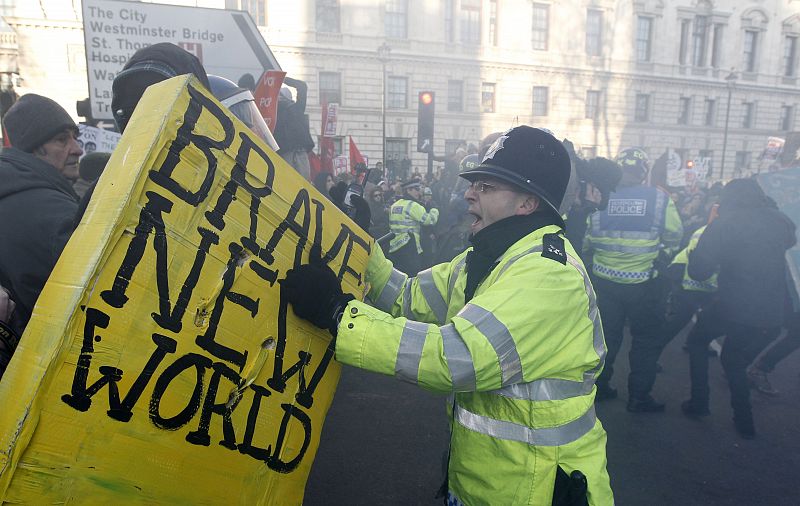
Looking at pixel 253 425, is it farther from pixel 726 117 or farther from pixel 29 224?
pixel 726 117

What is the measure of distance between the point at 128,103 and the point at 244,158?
73cm

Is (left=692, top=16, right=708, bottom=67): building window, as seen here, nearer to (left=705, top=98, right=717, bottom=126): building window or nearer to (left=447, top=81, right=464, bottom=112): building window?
(left=705, top=98, right=717, bottom=126): building window

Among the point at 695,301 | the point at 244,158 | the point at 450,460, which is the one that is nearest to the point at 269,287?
the point at 244,158

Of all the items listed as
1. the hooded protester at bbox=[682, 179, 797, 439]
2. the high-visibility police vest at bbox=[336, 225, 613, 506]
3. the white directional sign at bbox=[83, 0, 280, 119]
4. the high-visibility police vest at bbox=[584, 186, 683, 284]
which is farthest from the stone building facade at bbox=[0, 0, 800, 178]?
the high-visibility police vest at bbox=[336, 225, 613, 506]

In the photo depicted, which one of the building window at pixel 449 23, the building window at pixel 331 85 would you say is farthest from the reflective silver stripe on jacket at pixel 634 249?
the building window at pixel 449 23

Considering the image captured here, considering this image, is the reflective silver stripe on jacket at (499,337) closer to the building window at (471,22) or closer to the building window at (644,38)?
the building window at (471,22)

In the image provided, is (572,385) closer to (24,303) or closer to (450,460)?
(450,460)

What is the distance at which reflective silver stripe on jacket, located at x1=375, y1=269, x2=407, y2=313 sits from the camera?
6.53ft

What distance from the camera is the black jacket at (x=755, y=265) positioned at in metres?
4.06

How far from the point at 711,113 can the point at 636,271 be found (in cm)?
3860

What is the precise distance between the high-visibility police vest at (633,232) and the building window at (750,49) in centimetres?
4068

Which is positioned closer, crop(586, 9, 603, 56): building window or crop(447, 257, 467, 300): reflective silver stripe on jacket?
crop(447, 257, 467, 300): reflective silver stripe on jacket

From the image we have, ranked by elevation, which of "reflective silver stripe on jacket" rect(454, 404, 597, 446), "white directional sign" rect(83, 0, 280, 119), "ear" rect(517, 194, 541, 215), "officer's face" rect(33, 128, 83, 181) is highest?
"white directional sign" rect(83, 0, 280, 119)

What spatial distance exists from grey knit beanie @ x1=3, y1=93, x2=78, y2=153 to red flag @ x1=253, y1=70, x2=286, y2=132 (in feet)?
4.21
